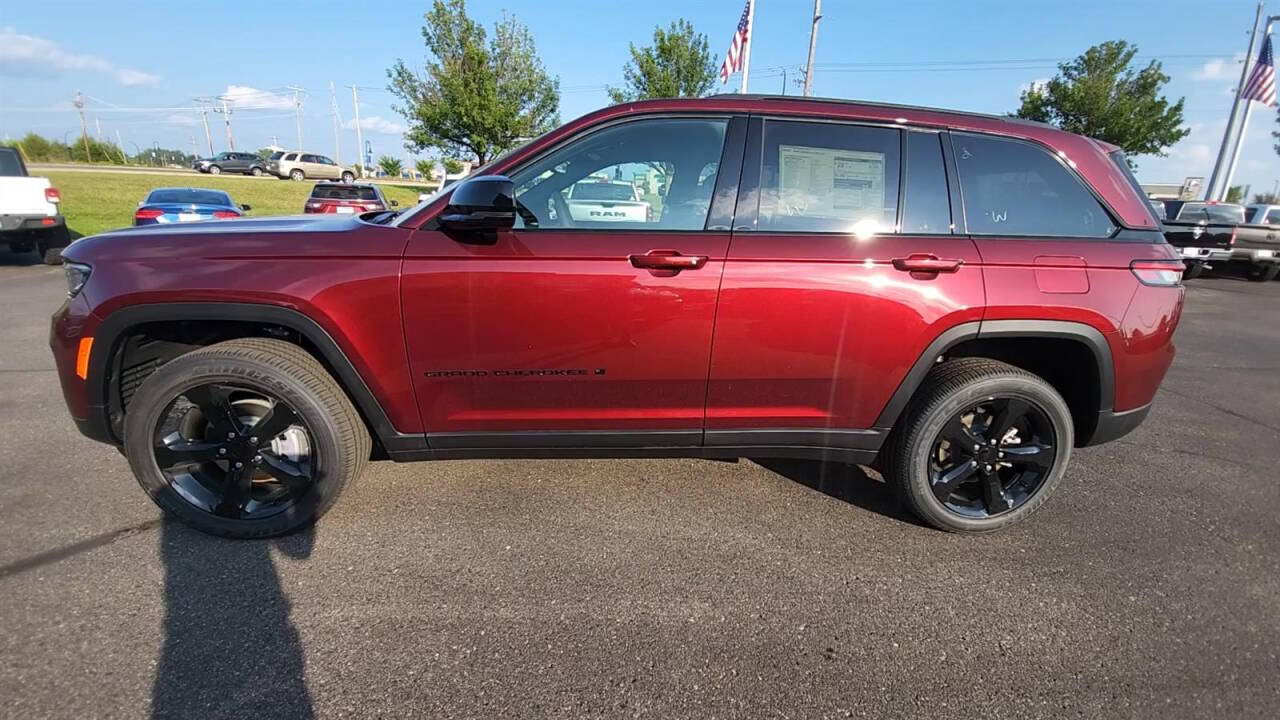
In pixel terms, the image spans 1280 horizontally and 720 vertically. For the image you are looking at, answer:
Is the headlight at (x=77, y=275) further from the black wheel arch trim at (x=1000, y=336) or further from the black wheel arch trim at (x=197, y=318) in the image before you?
the black wheel arch trim at (x=1000, y=336)

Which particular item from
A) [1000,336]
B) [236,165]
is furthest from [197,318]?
[236,165]

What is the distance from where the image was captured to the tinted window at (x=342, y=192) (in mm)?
13352

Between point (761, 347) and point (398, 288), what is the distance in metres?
1.49

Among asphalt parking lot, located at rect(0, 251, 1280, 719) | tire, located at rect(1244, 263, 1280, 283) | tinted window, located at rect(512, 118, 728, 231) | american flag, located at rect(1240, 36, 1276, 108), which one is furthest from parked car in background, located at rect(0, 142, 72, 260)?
american flag, located at rect(1240, 36, 1276, 108)

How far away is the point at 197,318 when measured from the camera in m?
2.36

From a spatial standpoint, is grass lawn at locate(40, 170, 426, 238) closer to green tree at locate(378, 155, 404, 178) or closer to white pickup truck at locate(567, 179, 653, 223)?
white pickup truck at locate(567, 179, 653, 223)

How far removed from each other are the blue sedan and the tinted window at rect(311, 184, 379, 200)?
292 cm

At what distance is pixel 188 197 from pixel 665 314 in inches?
435

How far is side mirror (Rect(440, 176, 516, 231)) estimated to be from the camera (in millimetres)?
2195

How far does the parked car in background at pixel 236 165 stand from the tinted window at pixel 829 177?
49.9 m

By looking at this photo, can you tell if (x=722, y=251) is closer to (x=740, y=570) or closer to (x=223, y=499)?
(x=740, y=570)

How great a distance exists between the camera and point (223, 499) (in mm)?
2549

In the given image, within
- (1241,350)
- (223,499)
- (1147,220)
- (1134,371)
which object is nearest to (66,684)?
(223,499)

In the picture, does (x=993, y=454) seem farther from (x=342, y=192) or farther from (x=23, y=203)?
(x=342, y=192)
